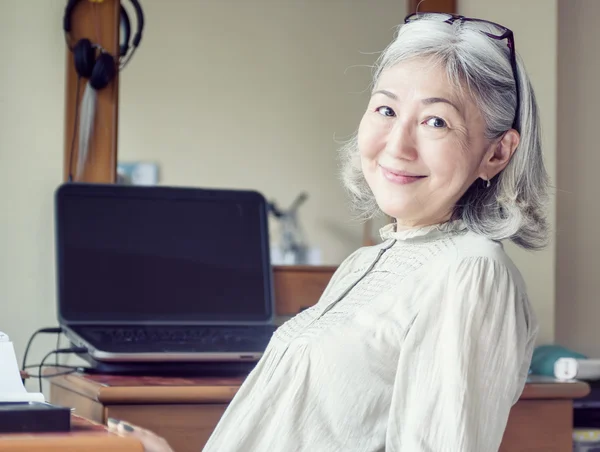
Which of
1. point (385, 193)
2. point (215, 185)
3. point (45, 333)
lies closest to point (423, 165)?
point (385, 193)

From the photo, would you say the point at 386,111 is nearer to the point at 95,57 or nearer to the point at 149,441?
the point at 149,441

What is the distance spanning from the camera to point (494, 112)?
0.96 metres

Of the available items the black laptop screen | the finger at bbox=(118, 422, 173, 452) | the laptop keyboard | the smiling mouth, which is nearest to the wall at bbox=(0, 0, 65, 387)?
the black laptop screen

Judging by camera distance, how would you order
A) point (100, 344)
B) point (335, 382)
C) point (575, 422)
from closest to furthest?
1. point (335, 382)
2. point (100, 344)
3. point (575, 422)

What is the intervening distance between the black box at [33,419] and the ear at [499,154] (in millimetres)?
525

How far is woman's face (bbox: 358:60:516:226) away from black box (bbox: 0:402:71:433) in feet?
1.43

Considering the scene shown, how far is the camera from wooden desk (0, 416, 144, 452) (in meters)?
0.70

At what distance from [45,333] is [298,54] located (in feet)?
3.28

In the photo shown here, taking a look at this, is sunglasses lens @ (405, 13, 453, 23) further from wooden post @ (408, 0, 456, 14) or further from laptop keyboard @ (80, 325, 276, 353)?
wooden post @ (408, 0, 456, 14)

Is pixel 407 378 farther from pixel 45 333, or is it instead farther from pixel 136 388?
pixel 45 333

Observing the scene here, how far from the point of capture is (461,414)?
2.65ft

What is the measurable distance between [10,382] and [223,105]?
4.66 ft

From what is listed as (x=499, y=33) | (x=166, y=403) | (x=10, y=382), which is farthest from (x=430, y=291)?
(x=166, y=403)

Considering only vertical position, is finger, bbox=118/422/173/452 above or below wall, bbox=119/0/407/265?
below
